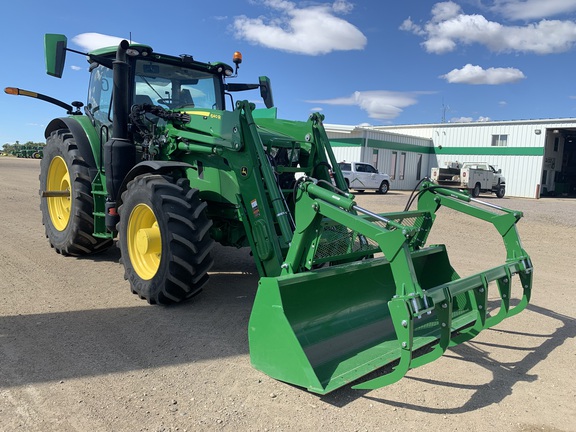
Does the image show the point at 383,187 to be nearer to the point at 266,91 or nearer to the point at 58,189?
the point at 266,91

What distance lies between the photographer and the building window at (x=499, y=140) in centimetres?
3056


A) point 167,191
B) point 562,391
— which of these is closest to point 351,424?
point 562,391

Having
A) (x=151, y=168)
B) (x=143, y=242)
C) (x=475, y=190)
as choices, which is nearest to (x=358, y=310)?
(x=143, y=242)

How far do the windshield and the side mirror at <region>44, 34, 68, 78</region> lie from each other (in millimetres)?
816

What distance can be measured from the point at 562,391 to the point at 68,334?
4.03 meters

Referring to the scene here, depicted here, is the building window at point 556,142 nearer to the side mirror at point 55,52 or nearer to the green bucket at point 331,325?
the green bucket at point 331,325

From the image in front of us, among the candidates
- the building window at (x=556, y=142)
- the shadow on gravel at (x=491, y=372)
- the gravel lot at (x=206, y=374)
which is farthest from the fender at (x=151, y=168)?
the building window at (x=556, y=142)

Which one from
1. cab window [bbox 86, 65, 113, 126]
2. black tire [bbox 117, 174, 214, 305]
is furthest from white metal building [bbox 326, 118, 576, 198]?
black tire [bbox 117, 174, 214, 305]

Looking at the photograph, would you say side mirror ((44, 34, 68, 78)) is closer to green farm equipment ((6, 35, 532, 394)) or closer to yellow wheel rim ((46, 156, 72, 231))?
green farm equipment ((6, 35, 532, 394))

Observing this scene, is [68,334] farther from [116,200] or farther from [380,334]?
[380,334]

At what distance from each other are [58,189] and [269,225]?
15.7 feet

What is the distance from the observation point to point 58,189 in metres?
7.43

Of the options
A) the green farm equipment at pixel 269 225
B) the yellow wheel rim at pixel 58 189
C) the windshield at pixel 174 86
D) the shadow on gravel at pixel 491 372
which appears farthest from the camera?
the yellow wheel rim at pixel 58 189

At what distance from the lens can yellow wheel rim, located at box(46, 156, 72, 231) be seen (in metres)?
7.20
